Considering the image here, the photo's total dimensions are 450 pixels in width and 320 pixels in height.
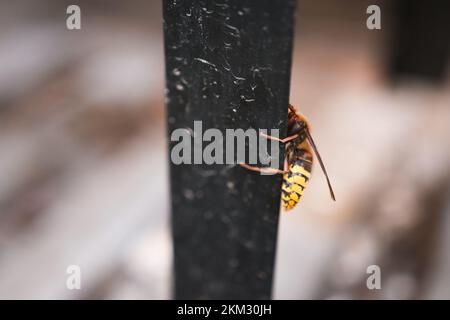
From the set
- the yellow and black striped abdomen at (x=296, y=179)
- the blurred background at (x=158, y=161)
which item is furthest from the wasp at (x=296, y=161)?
the blurred background at (x=158, y=161)

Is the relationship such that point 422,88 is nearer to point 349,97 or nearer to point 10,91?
point 349,97

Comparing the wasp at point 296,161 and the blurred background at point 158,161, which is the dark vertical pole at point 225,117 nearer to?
the wasp at point 296,161

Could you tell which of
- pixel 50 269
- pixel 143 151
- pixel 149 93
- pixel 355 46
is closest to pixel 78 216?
pixel 50 269

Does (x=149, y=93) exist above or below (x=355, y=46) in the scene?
below

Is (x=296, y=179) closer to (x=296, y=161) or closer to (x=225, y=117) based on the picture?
(x=296, y=161)

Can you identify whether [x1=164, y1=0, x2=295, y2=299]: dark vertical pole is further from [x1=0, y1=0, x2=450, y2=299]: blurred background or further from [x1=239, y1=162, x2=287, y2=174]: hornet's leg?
[x1=0, y1=0, x2=450, y2=299]: blurred background

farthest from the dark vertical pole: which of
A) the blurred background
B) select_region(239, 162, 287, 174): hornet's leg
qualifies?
the blurred background

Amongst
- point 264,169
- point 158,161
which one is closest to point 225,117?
point 264,169

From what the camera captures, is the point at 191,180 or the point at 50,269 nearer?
the point at 191,180
